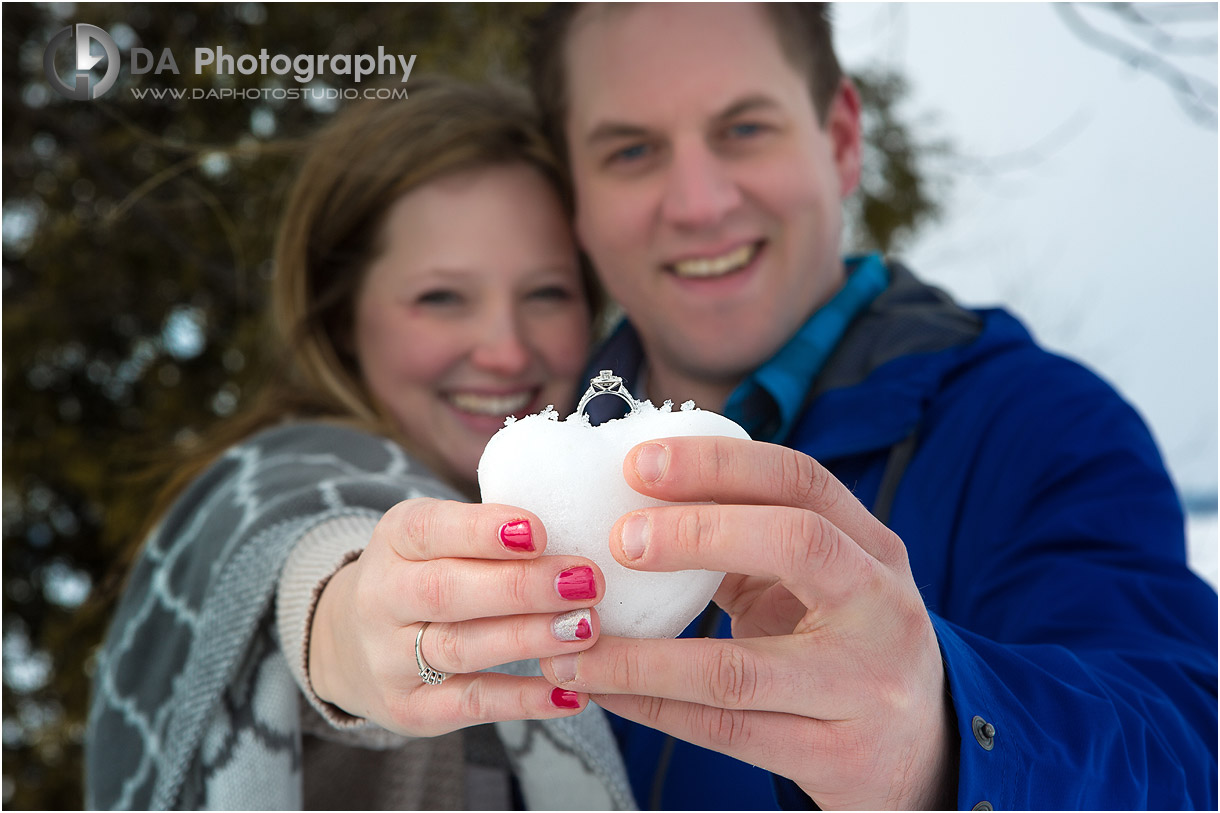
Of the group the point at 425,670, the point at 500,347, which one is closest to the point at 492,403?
the point at 500,347

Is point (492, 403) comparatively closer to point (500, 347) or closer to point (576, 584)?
point (500, 347)

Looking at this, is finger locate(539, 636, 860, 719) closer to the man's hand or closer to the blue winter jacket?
the man's hand

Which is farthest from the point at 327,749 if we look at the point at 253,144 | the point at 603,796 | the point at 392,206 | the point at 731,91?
the point at 253,144

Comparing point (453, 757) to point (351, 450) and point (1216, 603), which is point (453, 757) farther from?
point (1216, 603)

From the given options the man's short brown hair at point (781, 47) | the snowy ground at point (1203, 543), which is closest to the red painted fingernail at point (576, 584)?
the man's short brown hair at point (781, 47)

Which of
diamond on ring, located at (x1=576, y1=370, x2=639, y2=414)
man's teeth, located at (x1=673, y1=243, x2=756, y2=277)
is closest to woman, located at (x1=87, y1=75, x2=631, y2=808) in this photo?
diamond on ring, located at (x1=576, y1=370, x2=639, y2=414)

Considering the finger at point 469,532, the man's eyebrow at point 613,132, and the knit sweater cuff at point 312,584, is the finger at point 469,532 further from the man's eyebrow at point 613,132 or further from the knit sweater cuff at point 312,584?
the man's eyebrow at point 613,132
